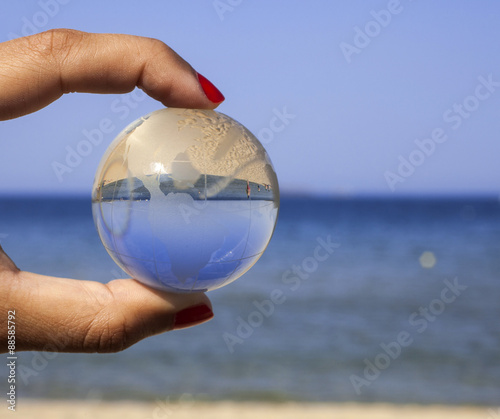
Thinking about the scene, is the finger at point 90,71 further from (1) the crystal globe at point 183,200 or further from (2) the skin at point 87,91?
(1) the crystal globe at point 183,200

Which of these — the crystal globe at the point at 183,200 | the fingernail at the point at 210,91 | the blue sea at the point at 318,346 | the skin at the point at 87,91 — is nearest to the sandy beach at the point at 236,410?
the blue sea at the point at 318,346

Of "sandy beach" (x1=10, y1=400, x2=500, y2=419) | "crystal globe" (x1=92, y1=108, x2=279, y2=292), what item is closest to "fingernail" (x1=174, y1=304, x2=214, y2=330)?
"crystal globe" (x1=92, y1=108, x2=279, y2=292)

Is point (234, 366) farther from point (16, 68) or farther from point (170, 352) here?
point (16, 68)

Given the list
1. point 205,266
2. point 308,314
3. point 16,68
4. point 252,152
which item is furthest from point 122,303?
point 308,314

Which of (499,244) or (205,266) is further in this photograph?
(499,244)

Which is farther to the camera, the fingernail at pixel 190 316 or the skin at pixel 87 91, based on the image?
the fingernail at pixel 190 316

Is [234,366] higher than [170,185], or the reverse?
[170,185]

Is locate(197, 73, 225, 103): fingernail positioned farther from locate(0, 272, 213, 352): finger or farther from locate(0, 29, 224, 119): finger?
locate(0, 272, 213, 352): finger
